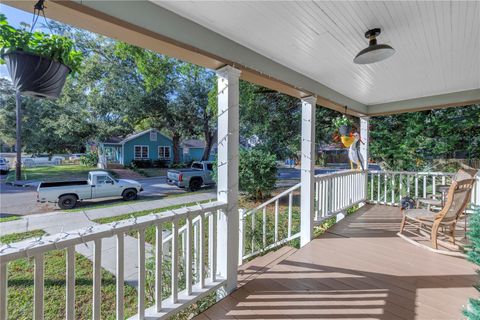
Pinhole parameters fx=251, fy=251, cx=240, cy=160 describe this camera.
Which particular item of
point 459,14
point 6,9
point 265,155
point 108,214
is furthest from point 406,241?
point 108,214

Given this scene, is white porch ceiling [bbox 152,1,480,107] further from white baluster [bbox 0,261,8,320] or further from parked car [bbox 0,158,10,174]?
parked car [bbox 0,158,10,174]

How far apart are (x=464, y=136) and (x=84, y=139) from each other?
14612mm

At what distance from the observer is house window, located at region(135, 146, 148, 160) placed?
17156 mm

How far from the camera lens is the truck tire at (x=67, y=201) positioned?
748 cm

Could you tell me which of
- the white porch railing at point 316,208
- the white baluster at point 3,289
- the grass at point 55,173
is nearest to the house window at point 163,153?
the grass at point 55,173

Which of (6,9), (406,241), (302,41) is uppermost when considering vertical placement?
(302,41)

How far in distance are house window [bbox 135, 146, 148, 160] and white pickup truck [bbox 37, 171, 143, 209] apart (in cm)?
882

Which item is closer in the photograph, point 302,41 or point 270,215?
point 302,41

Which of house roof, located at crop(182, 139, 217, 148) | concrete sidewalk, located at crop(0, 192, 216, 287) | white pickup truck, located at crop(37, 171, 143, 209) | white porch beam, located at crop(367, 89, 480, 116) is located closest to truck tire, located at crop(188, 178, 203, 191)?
concrete sidewalk, located at crop(0, 192, 216, 287)

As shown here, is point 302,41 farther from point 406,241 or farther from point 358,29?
point 406,241

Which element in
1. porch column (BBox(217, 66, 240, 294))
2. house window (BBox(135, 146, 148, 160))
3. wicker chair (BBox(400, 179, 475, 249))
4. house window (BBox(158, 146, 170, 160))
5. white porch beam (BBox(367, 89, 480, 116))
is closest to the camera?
porch column (BBox(217, 66, 240, 294))

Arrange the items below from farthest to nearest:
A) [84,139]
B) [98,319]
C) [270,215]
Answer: [84,139], [270,215], [98,319]

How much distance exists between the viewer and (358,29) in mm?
2098

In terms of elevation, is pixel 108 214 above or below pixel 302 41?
below
